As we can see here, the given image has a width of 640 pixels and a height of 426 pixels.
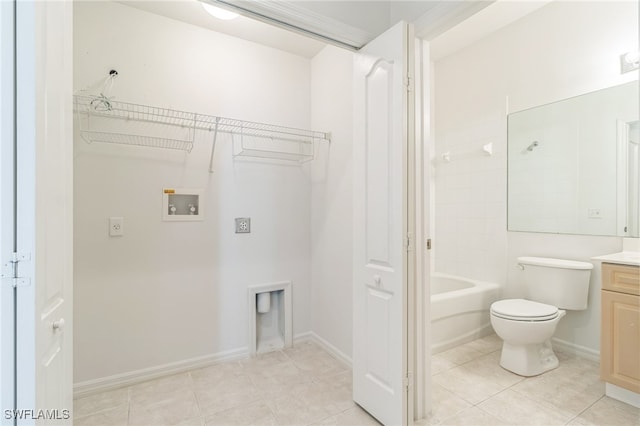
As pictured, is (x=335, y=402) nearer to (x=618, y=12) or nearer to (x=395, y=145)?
(x=395, y=145)

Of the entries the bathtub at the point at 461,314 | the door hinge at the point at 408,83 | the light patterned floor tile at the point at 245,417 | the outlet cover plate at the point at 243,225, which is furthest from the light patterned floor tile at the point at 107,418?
the door hinge at the point at 408,83

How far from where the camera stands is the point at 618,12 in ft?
6.87

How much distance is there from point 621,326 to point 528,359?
1.93 feet

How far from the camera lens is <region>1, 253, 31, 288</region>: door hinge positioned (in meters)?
0.76

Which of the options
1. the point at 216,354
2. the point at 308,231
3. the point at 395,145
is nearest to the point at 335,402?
the point at 216,354

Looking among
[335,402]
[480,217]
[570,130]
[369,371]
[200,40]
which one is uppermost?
[200,40]

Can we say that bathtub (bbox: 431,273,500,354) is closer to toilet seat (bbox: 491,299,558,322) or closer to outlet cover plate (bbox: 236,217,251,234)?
toilet seat (bbox: 491,299,558,322)

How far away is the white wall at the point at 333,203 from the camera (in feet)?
7.62

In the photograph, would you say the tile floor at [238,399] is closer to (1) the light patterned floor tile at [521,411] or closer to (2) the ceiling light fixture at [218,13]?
(1) the light patterned floor tile at [521,411]

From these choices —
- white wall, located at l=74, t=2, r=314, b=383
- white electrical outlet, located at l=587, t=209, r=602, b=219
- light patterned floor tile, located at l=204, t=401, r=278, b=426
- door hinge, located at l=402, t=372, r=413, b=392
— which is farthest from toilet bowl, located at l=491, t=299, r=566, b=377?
light patterned floor tile, located at l=204, t=401, r=278, b=426

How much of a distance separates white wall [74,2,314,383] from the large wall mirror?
1.94 meters

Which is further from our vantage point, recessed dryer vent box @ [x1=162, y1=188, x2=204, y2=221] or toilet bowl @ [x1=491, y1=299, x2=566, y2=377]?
recessed dryer vent box @ [x1=162, y1=188, x2=204, y2=221]

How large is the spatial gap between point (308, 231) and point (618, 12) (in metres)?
2.76

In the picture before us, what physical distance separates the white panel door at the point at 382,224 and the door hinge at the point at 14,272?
137 centimetres
